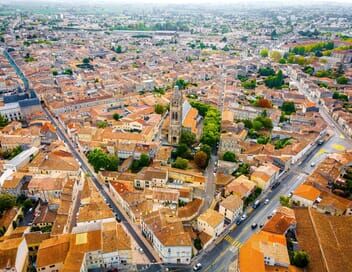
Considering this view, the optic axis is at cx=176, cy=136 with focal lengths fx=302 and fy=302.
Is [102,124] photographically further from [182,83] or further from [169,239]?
[182,83]

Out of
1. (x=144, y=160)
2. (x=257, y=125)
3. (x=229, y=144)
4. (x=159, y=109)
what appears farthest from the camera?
(x=159, y=109)

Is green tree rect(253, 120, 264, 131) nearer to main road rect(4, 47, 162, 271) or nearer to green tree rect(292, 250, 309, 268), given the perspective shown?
main road rect(4, 47, 162, 271)

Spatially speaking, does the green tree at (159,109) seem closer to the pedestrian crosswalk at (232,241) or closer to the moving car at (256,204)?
the moving car at (256,204)

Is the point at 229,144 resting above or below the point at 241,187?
below

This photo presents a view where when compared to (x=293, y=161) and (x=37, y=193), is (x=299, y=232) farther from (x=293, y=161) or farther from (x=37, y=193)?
(x=37, y=193)

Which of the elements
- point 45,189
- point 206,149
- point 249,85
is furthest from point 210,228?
point 249,85

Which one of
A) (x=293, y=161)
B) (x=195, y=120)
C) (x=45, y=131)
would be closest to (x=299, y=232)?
(x=293, y=161)

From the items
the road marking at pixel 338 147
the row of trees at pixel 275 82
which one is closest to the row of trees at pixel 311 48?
the row of trees at pixel 275 82
